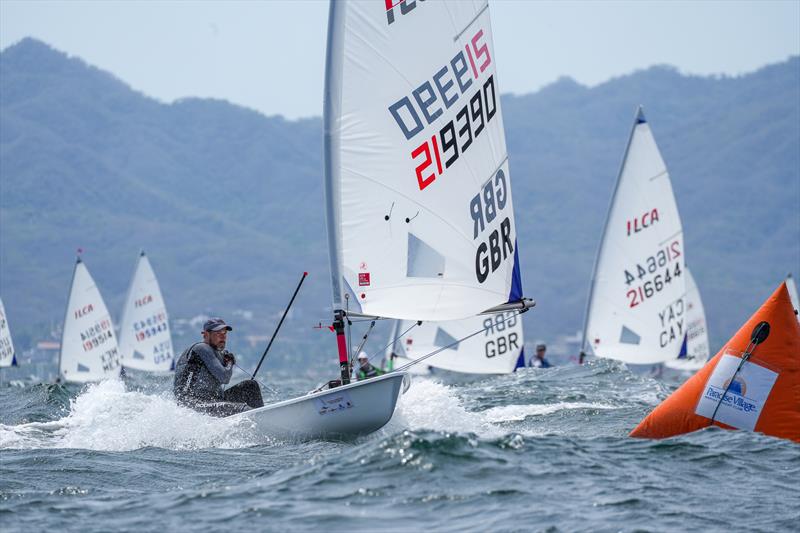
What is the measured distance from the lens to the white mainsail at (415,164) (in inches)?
445

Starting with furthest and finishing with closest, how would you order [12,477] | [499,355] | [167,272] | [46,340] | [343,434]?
[167,272]
[46,340]
[499,355]
[343,434]
[12,477]

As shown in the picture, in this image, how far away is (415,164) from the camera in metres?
11.7

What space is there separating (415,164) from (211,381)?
2719 mm

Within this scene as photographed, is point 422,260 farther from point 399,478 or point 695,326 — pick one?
point 695,326

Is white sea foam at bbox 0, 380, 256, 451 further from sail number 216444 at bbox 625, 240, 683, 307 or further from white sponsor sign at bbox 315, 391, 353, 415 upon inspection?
sail number 216444 at bbox 625, 240, 683, 307

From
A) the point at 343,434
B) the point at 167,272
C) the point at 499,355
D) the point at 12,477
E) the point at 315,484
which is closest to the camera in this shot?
the point at 315,484

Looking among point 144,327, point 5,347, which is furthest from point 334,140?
point 144,327

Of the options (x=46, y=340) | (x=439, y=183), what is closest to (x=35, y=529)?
(x=439, y=183)

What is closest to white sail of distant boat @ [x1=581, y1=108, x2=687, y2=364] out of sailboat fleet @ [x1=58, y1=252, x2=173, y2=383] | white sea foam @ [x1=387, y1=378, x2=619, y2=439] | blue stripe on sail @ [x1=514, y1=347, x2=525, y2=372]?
blue stripe on sail @ [x1=514, y1=347, x2=525, y2=372]

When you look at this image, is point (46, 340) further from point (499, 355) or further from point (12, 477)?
point (12, 477)

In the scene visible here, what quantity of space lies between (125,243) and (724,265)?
291 ft

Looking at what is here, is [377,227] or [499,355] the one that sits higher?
[377,227]

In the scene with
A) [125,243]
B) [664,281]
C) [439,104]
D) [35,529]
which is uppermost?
[125,243]

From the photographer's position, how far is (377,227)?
11.5m
